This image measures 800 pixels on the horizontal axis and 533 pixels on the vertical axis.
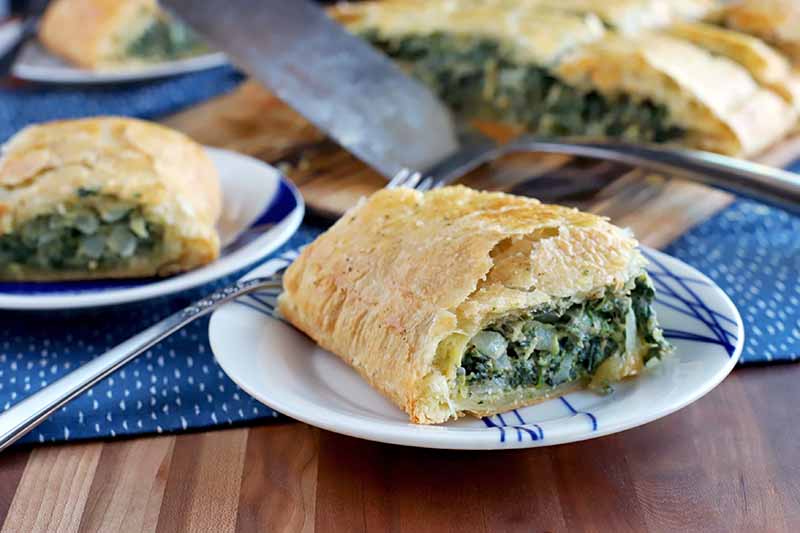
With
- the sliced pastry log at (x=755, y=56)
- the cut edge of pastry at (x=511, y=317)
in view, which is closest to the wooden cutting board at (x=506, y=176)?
the sliced pastry log at (x=755, y=56)

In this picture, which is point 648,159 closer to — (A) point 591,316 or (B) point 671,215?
(B) point 671,215

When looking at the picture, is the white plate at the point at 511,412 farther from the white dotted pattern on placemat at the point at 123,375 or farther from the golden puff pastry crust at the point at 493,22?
the golden puff pastry crust at the point at 493,22

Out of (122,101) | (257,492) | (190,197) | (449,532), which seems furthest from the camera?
(122,101)

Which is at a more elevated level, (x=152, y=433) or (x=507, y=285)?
(x=507, y=285)

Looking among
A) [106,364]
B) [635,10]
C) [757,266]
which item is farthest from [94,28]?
[757,266]

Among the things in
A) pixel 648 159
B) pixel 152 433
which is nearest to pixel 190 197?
pixel 152 433

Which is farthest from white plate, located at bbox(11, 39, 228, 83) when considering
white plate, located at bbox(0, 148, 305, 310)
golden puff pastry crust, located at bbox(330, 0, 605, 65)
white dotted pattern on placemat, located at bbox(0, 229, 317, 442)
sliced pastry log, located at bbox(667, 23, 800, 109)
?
sliced pastry log, located at bbox(667, 23, 800, 109)

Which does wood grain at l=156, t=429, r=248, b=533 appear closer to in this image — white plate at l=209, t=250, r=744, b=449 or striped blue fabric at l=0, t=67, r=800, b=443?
striped blue fabric at l=0, t=67, r=800, b=443
